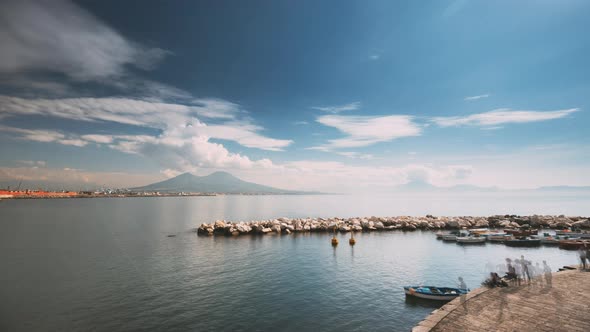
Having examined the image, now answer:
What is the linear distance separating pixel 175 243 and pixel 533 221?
3271 inches

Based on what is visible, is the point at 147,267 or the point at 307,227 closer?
the point at 147,267

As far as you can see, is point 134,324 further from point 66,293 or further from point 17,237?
point 17,237

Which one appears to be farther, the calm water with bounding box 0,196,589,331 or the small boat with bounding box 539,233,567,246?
the small boat with bounding box 539,233,567,246

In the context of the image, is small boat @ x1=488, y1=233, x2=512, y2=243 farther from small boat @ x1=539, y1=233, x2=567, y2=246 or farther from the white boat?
the white boat

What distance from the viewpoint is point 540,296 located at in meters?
17.4

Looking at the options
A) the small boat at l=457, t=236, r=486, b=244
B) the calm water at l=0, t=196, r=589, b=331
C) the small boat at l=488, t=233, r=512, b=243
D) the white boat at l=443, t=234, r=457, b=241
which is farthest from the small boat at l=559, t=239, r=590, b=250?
the white boat at l=443, t=234, r=457, b=241

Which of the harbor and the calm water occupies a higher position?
the harbor

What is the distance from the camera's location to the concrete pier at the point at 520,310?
533 inches

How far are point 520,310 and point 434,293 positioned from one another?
26.3 feet

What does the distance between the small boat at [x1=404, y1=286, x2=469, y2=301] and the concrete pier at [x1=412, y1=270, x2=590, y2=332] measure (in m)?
4.04

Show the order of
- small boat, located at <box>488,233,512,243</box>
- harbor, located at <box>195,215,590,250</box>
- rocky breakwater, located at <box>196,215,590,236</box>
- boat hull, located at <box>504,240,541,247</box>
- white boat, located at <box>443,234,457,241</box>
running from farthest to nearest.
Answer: rocky breakwater, located at <box>196,215,590,236</box> < small boat, located at <box>488,233,512,243</box> < white boat, located at <box>443,234,457,241</box> < harbor, located at <box>195,215,590,250</box> < boat hull, located at <box>504,240,541,247</box>

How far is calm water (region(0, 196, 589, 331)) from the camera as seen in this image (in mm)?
19938

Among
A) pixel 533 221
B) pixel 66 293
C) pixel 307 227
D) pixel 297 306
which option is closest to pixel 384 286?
pixel 297 306

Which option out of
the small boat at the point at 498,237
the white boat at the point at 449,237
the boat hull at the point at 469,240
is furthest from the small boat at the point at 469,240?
the small boat at the point at 498,237
